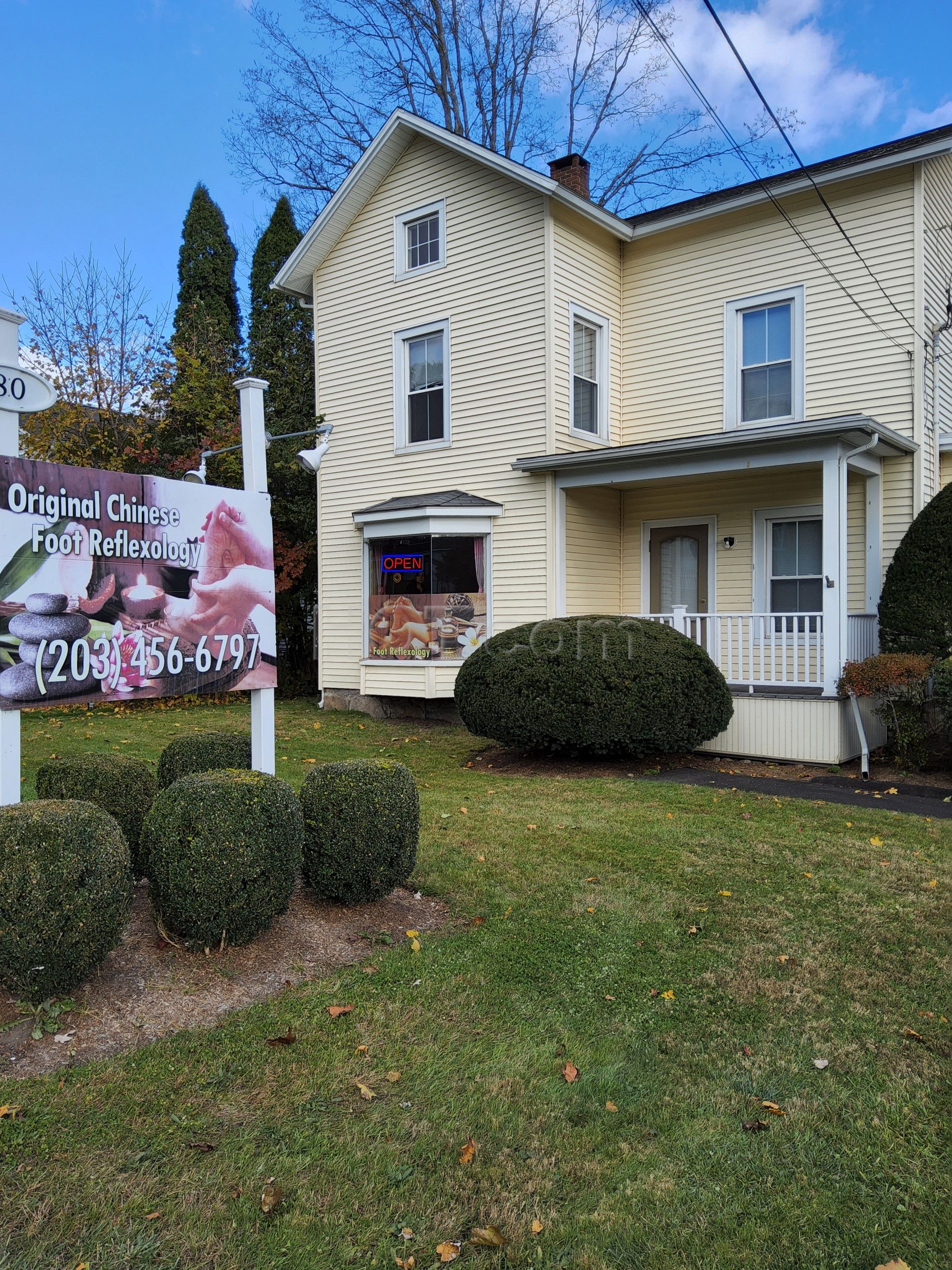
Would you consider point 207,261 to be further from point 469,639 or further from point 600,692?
point 600,692

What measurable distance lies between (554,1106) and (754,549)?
1007 cm

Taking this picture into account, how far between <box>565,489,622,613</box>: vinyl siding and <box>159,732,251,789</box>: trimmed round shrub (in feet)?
24.9

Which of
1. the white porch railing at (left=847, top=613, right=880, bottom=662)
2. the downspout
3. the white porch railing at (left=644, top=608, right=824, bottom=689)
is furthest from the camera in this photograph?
the white porch railing at (left=847, top=613, right=880, bottom=662)

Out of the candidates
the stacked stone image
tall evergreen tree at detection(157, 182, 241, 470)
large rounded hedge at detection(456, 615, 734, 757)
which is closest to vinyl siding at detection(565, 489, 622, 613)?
large rounded hedge at detection(456, 615, 734, 757)

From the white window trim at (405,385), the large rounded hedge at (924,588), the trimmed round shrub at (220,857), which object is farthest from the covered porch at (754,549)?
the trimmed round shrub at (220,857)

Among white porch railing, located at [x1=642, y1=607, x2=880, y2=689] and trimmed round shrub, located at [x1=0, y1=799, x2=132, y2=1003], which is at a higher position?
white porch railing, located at [x1=642, y1=607, x2=880, y2=689]

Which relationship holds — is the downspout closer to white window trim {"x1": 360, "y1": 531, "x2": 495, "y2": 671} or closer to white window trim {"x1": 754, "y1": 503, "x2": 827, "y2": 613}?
white window trim {"x1": 754, "y1": 503, "x2": 827, "y2": 613}

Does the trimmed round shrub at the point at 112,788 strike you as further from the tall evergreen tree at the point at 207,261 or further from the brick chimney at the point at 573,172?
the tall evergreen tree at the point at 207,261

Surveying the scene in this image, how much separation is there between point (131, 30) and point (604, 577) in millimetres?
12707

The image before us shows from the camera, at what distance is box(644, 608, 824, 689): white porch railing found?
32.6ft

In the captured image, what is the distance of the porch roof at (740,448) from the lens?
372 inches

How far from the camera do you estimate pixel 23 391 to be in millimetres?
3883

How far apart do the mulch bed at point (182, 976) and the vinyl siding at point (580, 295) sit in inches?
355

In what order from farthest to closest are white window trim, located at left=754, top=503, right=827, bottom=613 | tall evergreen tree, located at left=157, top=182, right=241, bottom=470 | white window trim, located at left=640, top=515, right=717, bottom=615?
tall evergreen tree, located at left=157, top=182, right=241, bottom=470 → white window trim, located at left=640, top=515, right=717, bottom=615 → white window trim, located at left=754, top=503, right=827, bottom=613
